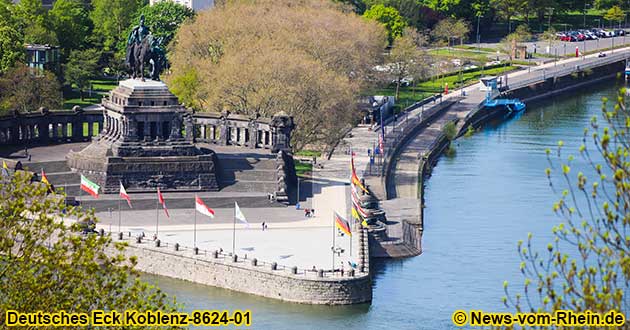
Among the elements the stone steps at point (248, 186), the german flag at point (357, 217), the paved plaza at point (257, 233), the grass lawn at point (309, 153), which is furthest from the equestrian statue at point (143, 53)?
the grass lawn at point (309, 153)

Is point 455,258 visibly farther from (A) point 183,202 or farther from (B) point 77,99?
(B) point 77,99

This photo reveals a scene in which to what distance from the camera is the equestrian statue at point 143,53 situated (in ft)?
422

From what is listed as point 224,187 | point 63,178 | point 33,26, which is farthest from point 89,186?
point 33,26

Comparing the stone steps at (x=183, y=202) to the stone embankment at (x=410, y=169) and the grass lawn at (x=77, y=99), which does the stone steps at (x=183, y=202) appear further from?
the grass lawn at (x=77, y=99)

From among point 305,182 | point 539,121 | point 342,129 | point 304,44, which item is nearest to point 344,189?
point 305,182

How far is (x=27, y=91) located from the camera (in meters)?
163

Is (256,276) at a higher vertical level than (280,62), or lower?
lower

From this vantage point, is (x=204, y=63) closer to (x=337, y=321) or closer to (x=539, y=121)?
(x=539, y=121)

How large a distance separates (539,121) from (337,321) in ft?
324

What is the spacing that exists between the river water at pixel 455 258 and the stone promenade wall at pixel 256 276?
65 centimetres

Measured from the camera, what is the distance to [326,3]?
652 feet

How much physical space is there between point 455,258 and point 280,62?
41.1m

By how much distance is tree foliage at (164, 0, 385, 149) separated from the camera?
5851 inches

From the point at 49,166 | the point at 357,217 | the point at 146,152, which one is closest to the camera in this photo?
the point at 357,217
